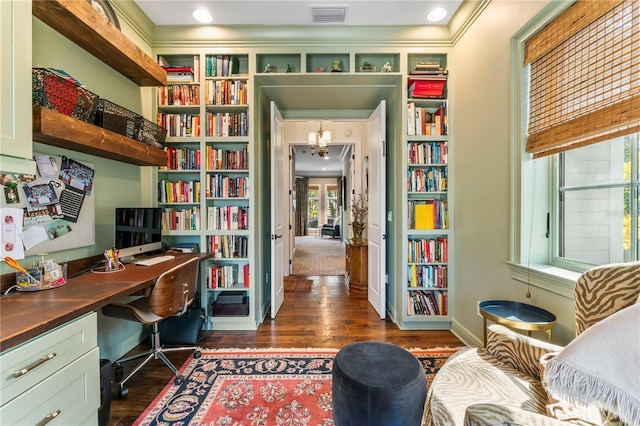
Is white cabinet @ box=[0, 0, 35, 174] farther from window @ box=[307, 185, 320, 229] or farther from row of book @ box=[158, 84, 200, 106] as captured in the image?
window @ box=[307, 185, 320, 229]

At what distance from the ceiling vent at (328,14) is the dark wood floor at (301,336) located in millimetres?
2988

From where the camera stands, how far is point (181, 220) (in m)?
2.58

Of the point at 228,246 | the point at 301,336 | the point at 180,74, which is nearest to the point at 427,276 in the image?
the point at 301,336

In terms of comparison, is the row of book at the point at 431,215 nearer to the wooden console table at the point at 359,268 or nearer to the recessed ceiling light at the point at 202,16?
the wooden console table at the point at 359,268

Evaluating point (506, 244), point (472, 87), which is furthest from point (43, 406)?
point (472, 87)

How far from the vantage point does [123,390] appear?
1662 mm

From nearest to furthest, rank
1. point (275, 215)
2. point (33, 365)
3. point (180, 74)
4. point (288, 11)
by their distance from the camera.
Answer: point (33, 365) < point (288, 11) < point (180, 74) < point (275, 215)

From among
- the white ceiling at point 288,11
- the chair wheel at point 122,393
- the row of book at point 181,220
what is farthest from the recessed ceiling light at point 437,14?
the chair wheel at point 122,393

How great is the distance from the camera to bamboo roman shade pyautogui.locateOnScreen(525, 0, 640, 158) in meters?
1.16

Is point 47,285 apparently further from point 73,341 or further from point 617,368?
point 617,368

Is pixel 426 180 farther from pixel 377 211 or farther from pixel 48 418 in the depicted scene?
pixel 48 418

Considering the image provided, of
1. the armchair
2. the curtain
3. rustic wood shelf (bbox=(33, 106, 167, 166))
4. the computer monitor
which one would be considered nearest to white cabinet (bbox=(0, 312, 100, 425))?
the computer monitor

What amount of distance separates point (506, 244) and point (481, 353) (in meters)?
0.88

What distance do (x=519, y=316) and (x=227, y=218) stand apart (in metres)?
2.47
